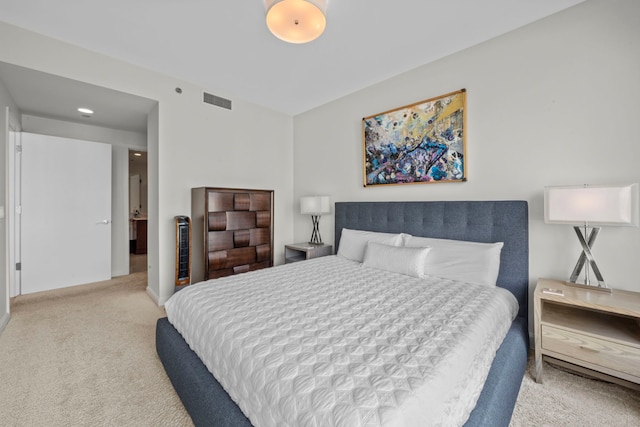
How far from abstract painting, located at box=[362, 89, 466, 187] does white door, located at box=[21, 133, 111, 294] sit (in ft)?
13.3

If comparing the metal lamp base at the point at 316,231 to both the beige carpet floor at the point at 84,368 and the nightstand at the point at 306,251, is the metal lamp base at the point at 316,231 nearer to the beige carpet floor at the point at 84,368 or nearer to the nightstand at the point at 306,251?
the nightstand at the point at 306,251

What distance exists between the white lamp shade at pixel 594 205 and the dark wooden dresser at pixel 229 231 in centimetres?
303

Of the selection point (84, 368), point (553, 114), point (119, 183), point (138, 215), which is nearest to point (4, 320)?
point (84, 368)

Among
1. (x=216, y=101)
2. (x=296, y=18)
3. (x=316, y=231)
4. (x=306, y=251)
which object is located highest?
(x=216, y=101)

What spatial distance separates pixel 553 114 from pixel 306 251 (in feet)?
9.41

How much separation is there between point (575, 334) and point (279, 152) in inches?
157

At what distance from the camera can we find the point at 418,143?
9.53 ft

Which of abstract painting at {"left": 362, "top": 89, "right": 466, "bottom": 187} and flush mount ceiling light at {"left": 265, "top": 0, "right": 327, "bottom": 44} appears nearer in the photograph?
flush mount ceiling light at {"left": 265, "top": 0, "right": 327, "bottom": 44}

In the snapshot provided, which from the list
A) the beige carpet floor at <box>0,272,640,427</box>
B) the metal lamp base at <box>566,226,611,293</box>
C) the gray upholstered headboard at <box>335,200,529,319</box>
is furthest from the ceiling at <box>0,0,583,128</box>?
the beige carpet floor at <box>0,272,640,427</box>

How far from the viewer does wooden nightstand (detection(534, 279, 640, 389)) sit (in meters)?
1.51

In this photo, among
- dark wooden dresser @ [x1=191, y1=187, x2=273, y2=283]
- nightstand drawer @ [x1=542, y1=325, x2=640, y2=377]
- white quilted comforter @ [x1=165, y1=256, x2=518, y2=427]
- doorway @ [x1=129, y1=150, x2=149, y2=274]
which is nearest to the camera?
white quilted comforter @ [x1=165, y1=256, x2=518, y2=427]

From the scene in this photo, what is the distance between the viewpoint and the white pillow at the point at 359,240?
111 inches

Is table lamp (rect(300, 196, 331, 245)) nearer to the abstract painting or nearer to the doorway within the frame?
the abstract painting

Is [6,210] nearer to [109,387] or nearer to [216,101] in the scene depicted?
[109,387]
